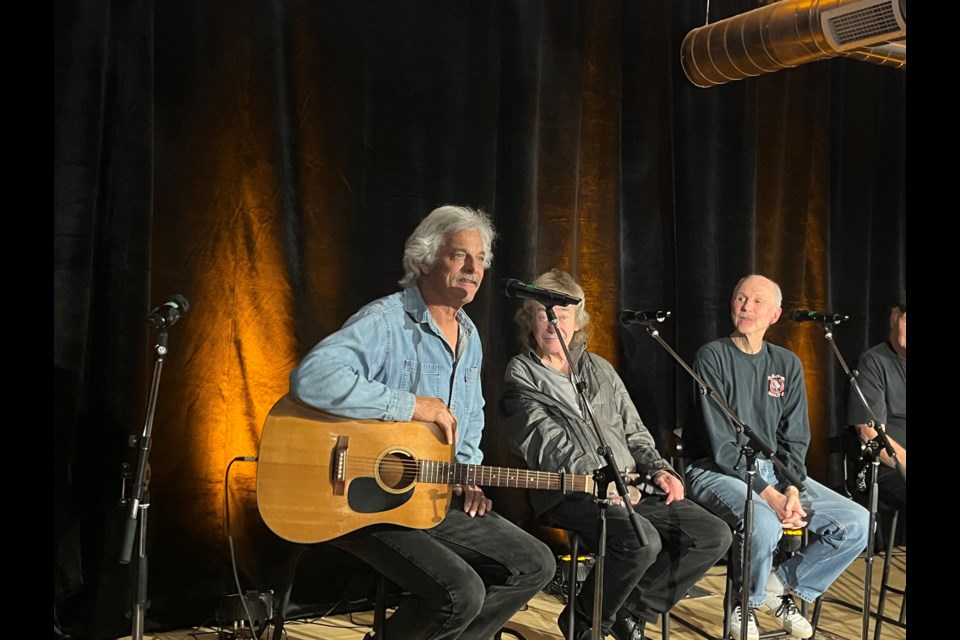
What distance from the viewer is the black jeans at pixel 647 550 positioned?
3230 millimetres

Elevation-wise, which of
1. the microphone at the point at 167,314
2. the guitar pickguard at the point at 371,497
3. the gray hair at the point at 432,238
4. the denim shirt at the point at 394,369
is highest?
the gray hair at the point at 432,238

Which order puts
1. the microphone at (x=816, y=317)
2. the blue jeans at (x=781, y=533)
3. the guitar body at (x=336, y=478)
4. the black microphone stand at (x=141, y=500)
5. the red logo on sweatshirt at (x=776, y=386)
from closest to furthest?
the black microphone stand at (x=141, y=500) < the guitar body at (x=336, y=478) < the blue jeans at (x=781, y=533) < the microphone at (x=816, y=317) < the red logo on sweatshirt at (x=776, y=386)

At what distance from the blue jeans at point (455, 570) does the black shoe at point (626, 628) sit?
1.91ft

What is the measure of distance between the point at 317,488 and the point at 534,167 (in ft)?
6.43

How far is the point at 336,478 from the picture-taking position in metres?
2.79

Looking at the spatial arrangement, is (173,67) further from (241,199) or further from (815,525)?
(815,525)

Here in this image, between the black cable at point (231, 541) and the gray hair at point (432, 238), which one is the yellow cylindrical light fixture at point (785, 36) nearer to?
the gray hair at point (432, 238)

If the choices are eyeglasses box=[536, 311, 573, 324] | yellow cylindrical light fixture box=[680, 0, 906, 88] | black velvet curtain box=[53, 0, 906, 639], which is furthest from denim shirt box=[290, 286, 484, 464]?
yellow cylindrical light fixture box=[680, 0, 906, 88]

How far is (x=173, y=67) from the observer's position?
3.46 metres

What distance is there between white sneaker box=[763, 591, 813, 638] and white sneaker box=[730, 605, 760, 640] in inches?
4.0

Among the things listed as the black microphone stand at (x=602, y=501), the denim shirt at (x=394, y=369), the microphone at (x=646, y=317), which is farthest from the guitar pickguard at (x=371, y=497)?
the microphone at (x=646, y=317)

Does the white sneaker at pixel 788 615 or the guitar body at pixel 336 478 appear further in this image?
the white sneaker at pixel 788 615

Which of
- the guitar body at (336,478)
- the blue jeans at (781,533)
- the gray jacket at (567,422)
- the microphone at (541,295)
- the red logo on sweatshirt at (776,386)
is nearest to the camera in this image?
the guitar body at (336,478)

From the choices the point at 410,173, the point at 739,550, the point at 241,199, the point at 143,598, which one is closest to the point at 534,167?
the point at 410,173
